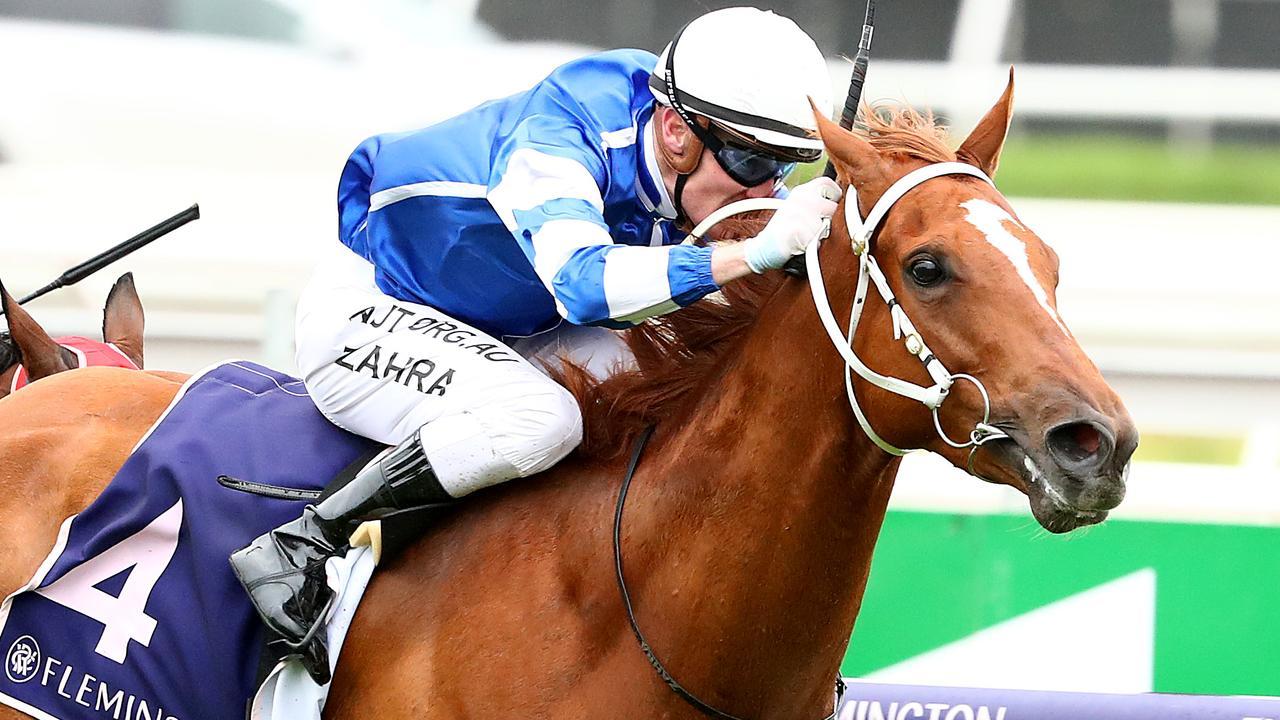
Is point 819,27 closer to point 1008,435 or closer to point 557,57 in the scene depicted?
point 557,57

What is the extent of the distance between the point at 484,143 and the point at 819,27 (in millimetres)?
4355

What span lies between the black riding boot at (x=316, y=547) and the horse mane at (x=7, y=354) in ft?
7.51

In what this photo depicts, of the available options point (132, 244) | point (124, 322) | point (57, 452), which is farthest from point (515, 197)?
point (124, 322)

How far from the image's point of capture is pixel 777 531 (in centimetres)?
252

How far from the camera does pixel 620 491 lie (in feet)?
8.95

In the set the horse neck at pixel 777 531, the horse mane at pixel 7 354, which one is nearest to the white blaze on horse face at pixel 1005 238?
the horse neck at pixel 777 531

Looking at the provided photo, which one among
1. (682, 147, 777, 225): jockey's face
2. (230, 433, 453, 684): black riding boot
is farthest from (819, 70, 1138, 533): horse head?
(230, 433, 453, 684): black riding boot

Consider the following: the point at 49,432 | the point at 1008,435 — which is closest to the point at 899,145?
the point at 1008,435

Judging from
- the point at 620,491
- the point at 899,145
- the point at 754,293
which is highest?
the point at 899,145

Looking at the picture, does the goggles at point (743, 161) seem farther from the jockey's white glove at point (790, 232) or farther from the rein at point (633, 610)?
the rein at point (633, 610)

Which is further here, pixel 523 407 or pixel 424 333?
pixel 424 333

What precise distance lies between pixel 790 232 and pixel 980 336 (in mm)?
402

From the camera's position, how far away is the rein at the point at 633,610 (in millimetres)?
2551

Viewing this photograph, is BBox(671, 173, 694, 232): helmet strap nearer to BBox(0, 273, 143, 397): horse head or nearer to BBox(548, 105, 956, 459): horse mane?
BBox(548, 105, 956, 459): horse mane
